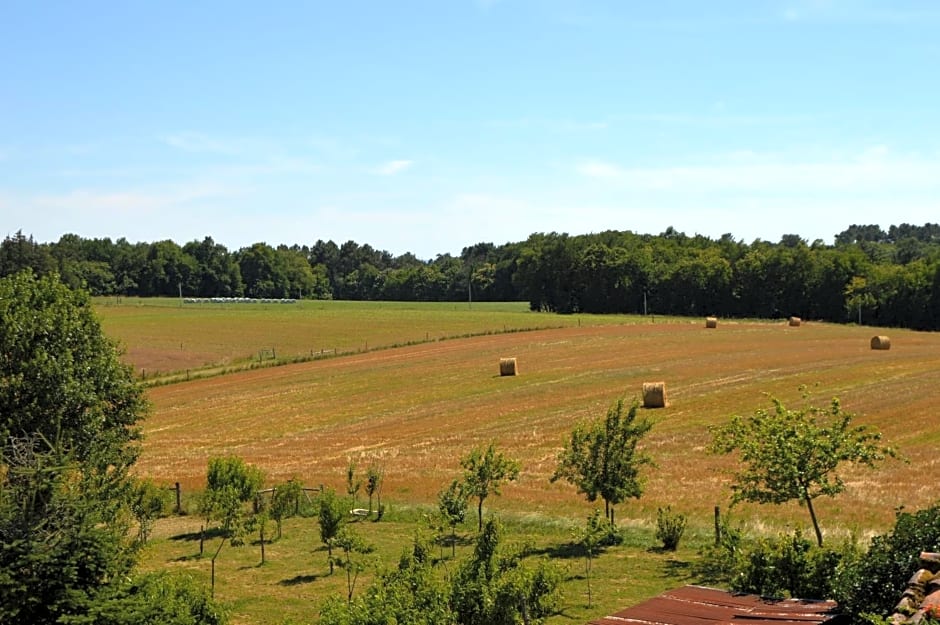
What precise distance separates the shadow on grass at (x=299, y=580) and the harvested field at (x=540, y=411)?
7576 millimetres

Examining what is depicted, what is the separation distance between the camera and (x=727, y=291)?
142 metres

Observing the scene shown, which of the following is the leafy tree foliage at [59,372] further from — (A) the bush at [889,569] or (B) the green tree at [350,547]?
(A) the bush at [889,569]

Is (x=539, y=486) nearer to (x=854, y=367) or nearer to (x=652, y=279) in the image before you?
(x=854, y=367)

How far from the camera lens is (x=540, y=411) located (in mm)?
47281

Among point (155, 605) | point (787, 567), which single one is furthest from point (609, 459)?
point (155, 605)

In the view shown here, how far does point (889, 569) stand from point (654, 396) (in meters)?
35.1

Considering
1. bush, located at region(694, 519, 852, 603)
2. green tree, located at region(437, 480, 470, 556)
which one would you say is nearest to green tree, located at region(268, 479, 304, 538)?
green tree, located at region(437, 480, 470, 556)

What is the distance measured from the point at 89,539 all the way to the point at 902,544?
1090cm

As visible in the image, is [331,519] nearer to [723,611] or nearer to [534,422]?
[723,611]

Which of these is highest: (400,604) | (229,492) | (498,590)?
(400,604)

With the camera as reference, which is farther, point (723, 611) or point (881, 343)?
point (881, 343)

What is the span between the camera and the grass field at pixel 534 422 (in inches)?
989

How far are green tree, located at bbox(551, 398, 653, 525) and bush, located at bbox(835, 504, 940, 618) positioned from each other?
1429cm

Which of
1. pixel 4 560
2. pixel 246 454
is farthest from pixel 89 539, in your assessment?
pixel 246 454
